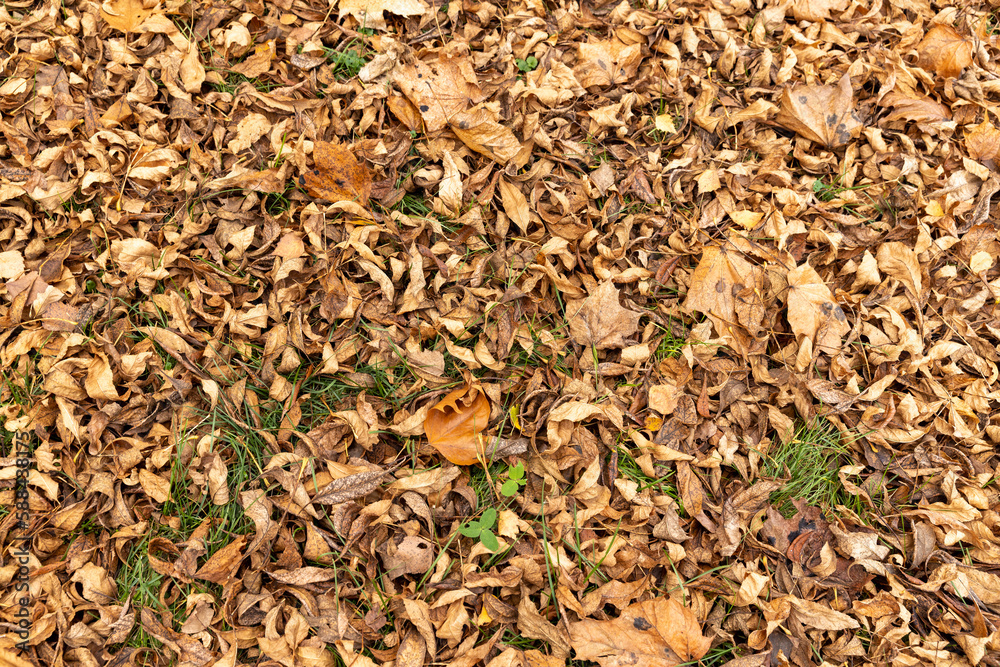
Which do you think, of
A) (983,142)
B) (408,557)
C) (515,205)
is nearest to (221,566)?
(408,557)

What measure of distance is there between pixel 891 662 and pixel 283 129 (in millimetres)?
2805

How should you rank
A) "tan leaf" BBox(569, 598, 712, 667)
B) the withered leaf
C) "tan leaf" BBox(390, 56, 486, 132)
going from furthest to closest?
1. "tan leaf" BBox(390, 56, 486, 132)
2. the withered leaf
3. "tan leaf" BBox(569, 598, 712, 667)

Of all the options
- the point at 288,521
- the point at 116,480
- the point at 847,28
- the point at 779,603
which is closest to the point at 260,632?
the point at 288,521

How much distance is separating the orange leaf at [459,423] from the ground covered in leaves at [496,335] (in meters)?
0.01

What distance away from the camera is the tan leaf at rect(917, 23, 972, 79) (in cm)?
272

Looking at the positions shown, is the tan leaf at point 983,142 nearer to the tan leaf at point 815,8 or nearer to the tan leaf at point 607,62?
the tan leaf at point 815,8

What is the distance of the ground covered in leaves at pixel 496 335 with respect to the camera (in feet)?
6.27

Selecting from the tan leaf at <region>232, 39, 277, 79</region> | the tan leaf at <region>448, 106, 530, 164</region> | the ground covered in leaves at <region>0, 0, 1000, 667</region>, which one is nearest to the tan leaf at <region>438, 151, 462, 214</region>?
the ground covered in leaves at <region>0, 0, 1000, 667</region>

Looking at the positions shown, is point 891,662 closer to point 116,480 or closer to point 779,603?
point 779,603

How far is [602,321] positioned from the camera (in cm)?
220

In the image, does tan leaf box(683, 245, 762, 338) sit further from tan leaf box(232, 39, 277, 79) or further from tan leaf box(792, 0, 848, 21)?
tan leaf box(232, 39, 277, 79)

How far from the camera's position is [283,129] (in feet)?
7.89

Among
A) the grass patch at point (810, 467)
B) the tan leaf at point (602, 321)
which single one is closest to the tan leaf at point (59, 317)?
the tan leaf at point (602, 321)

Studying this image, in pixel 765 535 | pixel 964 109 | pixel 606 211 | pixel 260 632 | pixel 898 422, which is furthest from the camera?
pixel 964 109
